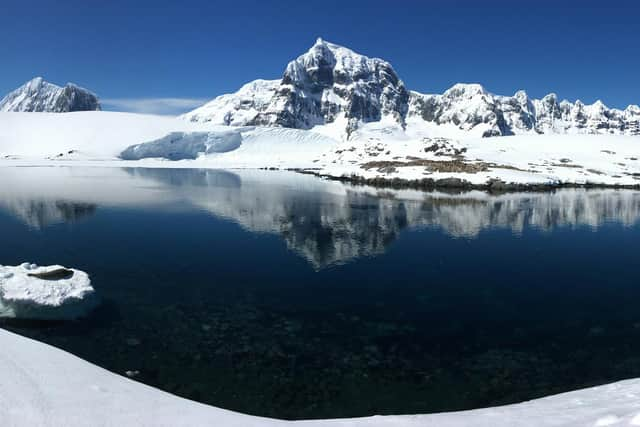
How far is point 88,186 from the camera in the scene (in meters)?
55.7

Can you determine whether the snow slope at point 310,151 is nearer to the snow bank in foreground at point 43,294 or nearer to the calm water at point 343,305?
the calm water at point 343,305

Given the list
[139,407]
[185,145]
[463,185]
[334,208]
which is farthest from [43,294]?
[185,145]

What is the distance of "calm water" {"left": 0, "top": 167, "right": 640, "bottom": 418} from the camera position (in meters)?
11.7

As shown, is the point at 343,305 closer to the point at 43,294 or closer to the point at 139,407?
the point at 139,407

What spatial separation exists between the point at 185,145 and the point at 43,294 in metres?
125

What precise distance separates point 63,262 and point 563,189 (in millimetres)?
68154

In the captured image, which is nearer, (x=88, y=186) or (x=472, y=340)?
(x=472, y=340)

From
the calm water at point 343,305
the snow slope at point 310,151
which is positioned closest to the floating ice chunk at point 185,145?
the snow slope at point 310,151

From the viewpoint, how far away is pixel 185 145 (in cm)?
13300

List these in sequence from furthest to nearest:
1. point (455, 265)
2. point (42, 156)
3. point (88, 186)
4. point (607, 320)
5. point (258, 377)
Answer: point (42, 156)
point (88, 186)
point (455, 265)
point (607, 320)
point (258, 377)

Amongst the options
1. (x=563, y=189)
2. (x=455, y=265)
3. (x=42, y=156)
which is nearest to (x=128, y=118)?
(x=42, y=156)

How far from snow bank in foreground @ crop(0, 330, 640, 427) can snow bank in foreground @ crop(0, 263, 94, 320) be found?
486 cm

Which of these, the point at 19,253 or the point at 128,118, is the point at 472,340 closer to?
the point at 19,253

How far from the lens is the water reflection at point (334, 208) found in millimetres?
30156
